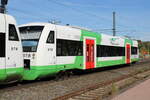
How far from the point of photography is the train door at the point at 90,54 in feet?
54.4

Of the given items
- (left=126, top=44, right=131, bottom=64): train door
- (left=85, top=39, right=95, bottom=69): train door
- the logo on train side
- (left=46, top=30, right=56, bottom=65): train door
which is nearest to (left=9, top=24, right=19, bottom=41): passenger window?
(left=46, top=30, right=56, bottom=65): train door

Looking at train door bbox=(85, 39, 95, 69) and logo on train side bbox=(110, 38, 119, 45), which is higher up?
logo on train side bbox=(110, 38, 119, 45)

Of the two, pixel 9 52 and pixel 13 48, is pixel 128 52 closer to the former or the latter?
pixel 13 48

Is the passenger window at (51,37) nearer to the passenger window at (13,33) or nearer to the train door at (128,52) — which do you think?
the passenger window at (13,33)

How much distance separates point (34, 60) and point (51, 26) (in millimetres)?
2105

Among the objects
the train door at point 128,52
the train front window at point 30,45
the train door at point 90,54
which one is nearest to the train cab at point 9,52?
the train front window at point 30,45

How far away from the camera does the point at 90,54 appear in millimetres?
17078

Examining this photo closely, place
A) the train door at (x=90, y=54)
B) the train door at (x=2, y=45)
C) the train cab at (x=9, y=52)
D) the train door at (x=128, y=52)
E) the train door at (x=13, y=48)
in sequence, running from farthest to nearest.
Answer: the train door at (x=128, y=52) → the train door at (x=90, y=54) → the train door at (x=13, y=48) → the train cab at (x=9, y=52) → the train door at (x=2, y=45)

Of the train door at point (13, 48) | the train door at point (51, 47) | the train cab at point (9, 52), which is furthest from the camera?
the train door at point (51, 47)

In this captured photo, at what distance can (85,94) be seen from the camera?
9.70 metres

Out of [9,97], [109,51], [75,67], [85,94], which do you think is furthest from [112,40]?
[9,97]

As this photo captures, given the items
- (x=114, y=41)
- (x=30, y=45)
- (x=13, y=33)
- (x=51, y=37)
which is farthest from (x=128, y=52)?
(x=13, y=33)

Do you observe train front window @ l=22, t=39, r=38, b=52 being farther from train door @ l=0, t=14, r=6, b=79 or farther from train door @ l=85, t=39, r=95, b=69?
train door @ l=85, t=39, r=95, b=69

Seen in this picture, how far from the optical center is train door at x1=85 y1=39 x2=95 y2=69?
16.6m
